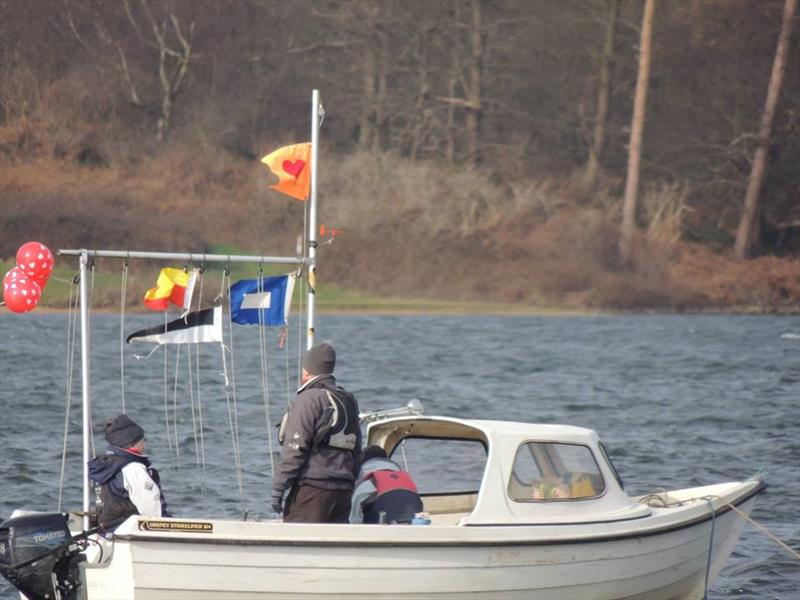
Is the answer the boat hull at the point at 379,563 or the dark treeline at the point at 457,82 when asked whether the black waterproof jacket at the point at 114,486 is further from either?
the dark treeline at the point at 457,82

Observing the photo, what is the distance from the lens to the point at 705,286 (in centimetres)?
4112

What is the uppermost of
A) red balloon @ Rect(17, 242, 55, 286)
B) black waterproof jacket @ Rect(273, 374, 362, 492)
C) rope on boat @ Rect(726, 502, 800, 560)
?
red balloon @ Rect(17, 242, 55, 286)

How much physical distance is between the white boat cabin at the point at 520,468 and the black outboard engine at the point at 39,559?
7.80 ft

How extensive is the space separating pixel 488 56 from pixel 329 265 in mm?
12046

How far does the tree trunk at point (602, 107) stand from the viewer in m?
45.1

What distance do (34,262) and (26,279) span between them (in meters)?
0.13

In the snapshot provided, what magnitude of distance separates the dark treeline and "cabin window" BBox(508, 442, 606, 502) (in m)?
35.0

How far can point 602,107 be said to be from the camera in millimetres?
46156

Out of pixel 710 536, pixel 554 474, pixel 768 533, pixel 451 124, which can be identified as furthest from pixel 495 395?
pixel 451 124

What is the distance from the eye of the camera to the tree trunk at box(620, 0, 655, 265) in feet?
138

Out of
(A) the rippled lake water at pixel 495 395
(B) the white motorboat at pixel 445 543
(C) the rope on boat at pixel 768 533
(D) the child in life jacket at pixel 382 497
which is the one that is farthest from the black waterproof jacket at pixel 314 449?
(C) the rope on boat at pixel 768 533

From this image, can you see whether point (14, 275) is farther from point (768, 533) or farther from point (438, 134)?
point (438, 134)

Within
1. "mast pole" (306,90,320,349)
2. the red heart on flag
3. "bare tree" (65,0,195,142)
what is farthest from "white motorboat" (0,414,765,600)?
"bare tree" (65,0,195,142)

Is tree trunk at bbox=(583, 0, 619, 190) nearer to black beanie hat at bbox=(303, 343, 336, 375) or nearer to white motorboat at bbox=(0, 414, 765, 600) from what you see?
white motorboat at bbox=(0, 414, 765, 600)
